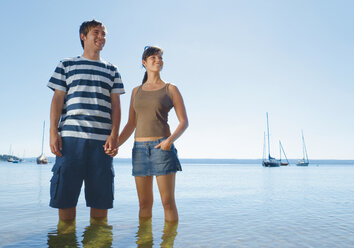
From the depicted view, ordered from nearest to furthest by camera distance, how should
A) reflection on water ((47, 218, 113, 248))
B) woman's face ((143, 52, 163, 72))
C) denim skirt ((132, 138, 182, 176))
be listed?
reflection on water ((47, 218, 113, 248)), denim skirt ((132, 138, 182, 176)), woman's face ((143, 52, 163, 72))

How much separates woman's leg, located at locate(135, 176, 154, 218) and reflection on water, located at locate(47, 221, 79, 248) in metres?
0.86

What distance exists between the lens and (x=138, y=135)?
3.42m

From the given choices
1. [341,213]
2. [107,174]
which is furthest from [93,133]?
[341,213]

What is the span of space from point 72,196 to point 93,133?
761 mm

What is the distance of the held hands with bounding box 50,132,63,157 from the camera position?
10.3ft

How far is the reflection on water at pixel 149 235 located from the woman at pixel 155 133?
0.16m

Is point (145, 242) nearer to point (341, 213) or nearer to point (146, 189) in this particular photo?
point (146, 189)

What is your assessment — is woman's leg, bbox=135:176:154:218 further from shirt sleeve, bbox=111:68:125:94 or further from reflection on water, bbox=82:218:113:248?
shirt sleeve, bbox=111:68:125:94

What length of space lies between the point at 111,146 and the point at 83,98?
0.63 meters

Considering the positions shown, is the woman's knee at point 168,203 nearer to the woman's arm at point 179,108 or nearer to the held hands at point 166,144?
the held hands at point 166,144

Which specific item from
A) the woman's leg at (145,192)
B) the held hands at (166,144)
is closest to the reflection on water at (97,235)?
the woman's leg at (145,192)

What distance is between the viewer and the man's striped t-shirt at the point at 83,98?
10.6ft

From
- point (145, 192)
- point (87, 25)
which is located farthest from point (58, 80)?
point (145, 192)

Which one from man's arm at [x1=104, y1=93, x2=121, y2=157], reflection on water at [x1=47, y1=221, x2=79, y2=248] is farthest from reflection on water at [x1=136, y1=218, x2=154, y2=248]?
man's arm at [x1=104, y1=93, x2=121, y2=157]
